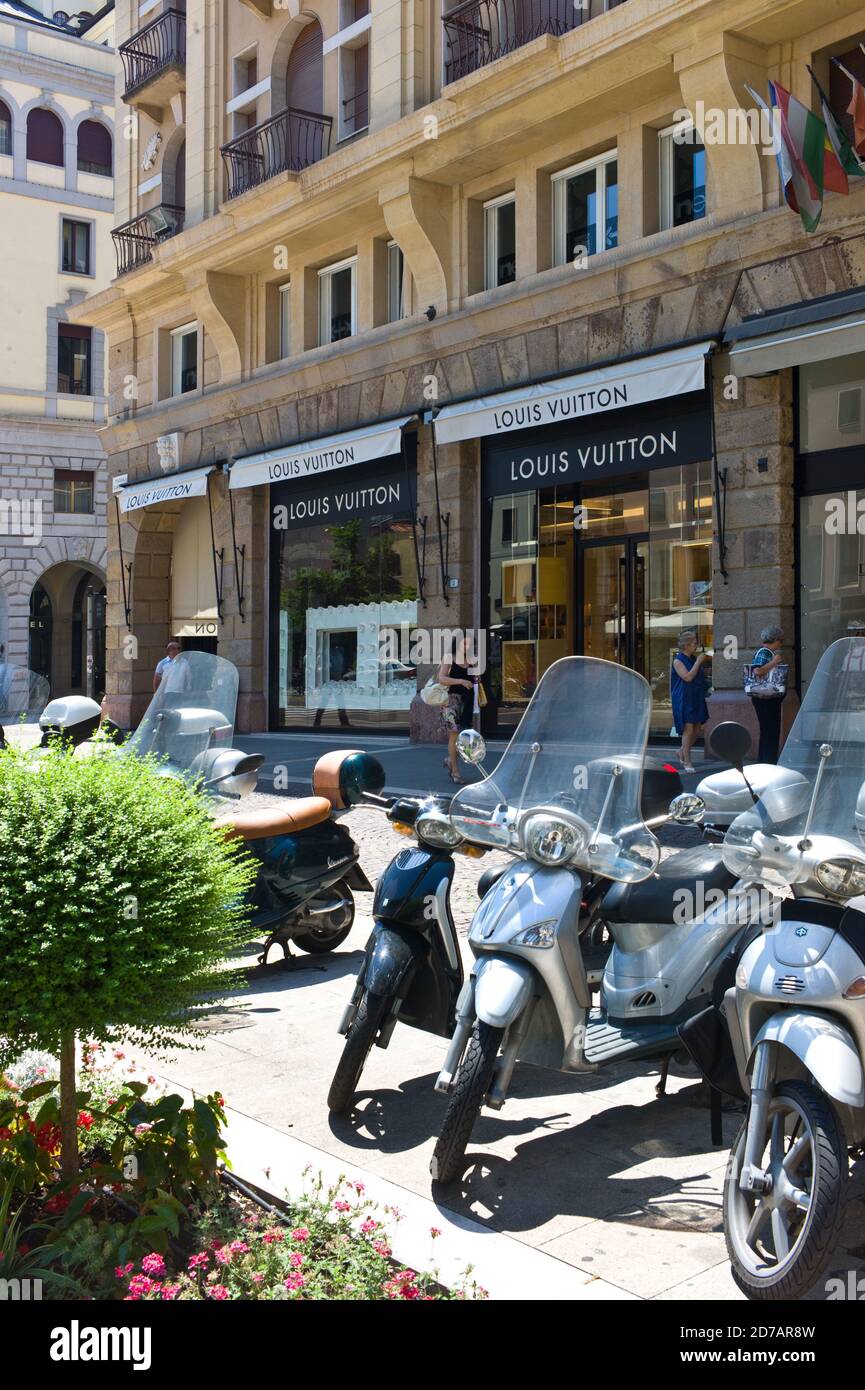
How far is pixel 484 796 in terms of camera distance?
173 inches

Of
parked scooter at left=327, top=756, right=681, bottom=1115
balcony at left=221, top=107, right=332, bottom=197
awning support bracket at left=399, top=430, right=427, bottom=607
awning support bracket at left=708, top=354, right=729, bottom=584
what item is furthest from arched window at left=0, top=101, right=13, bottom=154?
parked scooter at left=327, top=756, right=681, bottom=1115

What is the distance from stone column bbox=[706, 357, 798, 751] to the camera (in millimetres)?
12977

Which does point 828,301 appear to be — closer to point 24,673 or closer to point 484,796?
point 484,796

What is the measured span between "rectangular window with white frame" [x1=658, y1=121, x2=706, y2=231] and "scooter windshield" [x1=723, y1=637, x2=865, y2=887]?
11897 millimetres

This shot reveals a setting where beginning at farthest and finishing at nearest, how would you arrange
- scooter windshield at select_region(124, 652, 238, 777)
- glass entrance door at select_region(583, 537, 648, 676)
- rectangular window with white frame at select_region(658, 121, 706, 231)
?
glass entrance door at select_region(583, 537, 648, 676), rectangular window with white frame at select_region(658, 121, 706, 231), scooter windshield at select_region(124, 652, 238, 777)

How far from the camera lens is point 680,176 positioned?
14609 millimetres

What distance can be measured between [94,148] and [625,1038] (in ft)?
135

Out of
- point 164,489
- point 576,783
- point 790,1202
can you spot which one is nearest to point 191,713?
point 576,783

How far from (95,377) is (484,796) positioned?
37.7 m

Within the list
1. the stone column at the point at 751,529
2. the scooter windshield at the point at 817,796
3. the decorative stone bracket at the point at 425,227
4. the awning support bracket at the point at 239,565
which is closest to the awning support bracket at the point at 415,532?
the decorative stone bracket at the point at 425,227

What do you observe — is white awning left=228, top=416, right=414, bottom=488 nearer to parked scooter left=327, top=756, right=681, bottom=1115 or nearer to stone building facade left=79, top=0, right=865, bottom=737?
stone building facade left=79, top=0, right=865, bottom=737

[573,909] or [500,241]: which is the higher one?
[500,241]

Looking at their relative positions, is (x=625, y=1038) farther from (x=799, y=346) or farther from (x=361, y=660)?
(x=361, y=660)

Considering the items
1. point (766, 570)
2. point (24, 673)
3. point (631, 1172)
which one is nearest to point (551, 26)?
point (766, 570)
